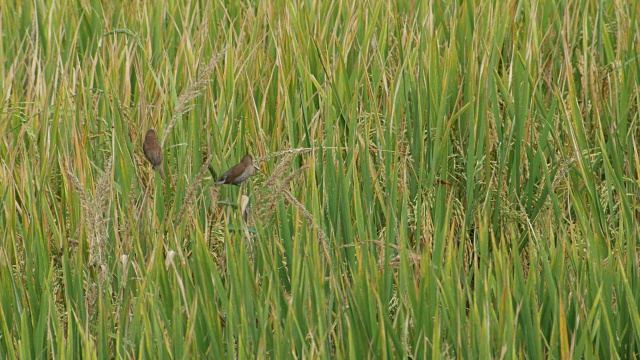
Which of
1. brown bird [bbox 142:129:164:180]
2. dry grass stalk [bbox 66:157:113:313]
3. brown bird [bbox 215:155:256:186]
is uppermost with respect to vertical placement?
brown bird [bbox 142:129:164:180]

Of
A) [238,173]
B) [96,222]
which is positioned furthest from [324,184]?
[96,222]

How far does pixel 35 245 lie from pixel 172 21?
1.18 metres

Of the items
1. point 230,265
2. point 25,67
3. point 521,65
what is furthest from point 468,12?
point 230,265

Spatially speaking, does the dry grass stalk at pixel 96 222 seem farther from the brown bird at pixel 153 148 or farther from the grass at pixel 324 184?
the brown bird at pixel 153 148

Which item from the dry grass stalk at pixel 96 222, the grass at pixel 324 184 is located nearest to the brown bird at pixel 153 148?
the grass at pixel 324 184

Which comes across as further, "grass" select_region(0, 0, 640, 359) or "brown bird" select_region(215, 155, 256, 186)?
"brown bird" select_region(215, 155, 256, 186)

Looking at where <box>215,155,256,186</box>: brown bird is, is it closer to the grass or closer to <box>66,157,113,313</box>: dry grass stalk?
the grass

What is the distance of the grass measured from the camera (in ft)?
5.13

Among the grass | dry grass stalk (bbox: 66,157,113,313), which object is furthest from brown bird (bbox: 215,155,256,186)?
dry grass stalk (bbox: 66,157,113,313)

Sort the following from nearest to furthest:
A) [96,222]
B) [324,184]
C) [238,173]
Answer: [96,222] → [238,173] → [324,184]

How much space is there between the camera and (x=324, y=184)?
1.98m

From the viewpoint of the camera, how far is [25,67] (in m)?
2.90

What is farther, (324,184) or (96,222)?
(324,184)

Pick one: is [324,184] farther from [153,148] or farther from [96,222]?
[96,222]
